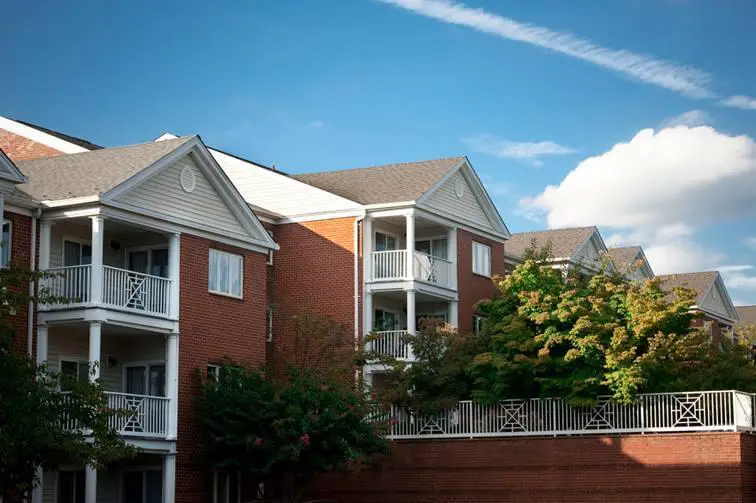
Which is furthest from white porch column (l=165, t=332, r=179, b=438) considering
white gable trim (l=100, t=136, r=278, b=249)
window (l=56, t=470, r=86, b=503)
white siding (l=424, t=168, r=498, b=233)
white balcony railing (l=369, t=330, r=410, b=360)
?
white siding (l=424, t=168, r=498, b=233)

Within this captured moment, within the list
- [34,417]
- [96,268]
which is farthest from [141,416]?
[34,417]

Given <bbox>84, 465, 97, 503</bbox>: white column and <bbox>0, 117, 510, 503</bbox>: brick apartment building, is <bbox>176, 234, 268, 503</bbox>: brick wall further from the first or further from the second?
<bbox>84, 465, 97, 503</bbox>: white column

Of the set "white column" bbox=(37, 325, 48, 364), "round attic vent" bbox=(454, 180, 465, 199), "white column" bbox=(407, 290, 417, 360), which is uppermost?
"round attic vent" bbox=(454, 180, 465, 199)

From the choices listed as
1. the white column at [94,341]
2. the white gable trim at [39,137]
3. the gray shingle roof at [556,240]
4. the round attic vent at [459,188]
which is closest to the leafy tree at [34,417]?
the white column at [94,341]

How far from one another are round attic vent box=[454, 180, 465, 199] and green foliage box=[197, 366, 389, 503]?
39.6 ft

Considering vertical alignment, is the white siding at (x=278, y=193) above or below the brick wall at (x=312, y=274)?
above

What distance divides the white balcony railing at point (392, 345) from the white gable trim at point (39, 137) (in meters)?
11.4

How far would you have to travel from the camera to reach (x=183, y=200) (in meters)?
38.3

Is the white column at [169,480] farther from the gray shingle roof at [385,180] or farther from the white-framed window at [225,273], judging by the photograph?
the gray shingle roof at [385,180]

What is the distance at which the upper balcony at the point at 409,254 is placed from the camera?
147ft

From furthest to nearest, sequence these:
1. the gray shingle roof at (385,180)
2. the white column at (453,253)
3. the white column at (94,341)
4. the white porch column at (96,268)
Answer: the white column at (453,253) < the gray shingle roof at (385,180) < the white porch column at (96,268) < the white column at (94,341)

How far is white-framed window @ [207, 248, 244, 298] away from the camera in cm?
3950

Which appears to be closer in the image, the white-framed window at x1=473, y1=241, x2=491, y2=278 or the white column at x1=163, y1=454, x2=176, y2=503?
the white column at x1=163, y1=454, x2=176, y2=503

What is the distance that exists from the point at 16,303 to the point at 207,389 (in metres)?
11.0
